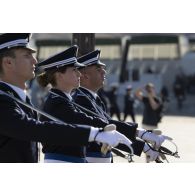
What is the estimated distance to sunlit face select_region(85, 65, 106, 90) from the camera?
5.16 metres

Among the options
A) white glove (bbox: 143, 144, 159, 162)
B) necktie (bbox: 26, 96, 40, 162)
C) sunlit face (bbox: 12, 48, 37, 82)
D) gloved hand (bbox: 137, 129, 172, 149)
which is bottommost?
white glove (bbox: 143, 144, 159, 162)

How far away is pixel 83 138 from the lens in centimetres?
334

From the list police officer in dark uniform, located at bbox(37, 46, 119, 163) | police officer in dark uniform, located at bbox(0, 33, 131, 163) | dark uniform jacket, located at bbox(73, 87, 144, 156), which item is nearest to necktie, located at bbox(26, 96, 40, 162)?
police officer in dark uniform, located at bbox(0, 33, 131, 163)

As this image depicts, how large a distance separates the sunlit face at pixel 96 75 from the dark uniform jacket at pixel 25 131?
1.68 m

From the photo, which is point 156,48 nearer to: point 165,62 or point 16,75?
point 165,62

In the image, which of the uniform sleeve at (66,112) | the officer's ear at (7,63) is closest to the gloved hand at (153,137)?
the uniform sleeve at (66,112)

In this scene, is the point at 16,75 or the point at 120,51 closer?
the point at 16,75

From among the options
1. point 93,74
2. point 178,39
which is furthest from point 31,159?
point 178,39

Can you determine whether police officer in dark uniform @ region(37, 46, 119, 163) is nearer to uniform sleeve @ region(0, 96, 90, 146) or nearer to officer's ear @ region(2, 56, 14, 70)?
officer's ear @ region(2, 56, 14, 70)

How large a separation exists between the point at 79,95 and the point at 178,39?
3698 cm

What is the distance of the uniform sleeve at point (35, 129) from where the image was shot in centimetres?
325

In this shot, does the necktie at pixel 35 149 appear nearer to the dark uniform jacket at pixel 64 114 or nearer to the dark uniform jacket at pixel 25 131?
the dark uniform jacket at pixel 25 131

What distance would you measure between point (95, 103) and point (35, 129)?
1655 mm
